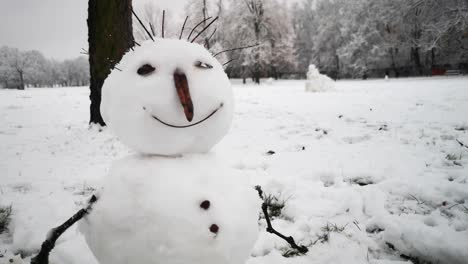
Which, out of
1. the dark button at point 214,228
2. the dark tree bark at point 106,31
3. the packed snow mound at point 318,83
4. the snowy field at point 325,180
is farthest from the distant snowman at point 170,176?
the packed snow mound at point 318,83

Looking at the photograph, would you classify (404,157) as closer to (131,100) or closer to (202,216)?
(202,216)

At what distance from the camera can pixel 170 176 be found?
1.07 metres

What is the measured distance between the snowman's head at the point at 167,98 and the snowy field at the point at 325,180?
335 mm

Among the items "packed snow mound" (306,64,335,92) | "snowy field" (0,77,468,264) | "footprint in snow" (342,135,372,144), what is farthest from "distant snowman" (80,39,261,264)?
"packed snow mound" (306,64,335,92)

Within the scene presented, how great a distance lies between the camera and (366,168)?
3018 millimetres

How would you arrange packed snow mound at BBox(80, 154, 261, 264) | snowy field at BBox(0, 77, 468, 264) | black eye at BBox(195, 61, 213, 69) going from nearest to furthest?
packed snow mound at BBox(80, 154, 261, 264), black eye at BBox(195, 61, 213, 69), snowy field at BBox(0, 77, 468, 264)

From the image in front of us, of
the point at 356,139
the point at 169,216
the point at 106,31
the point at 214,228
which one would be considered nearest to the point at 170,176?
the point at 169,216

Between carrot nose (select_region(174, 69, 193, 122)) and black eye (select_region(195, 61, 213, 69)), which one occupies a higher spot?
black eye (select_region(195, 61, 213, 69))

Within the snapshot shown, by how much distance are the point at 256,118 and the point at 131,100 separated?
5.08 metres

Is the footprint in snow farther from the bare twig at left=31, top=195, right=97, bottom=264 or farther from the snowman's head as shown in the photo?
the bare twig at left=31, top=195, right=97, bottom=264

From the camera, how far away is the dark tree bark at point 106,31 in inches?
185

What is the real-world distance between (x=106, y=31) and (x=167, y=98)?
14.9 ft

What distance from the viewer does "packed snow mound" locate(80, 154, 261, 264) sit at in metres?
0.99

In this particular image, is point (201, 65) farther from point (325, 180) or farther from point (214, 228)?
point (325, 180)
